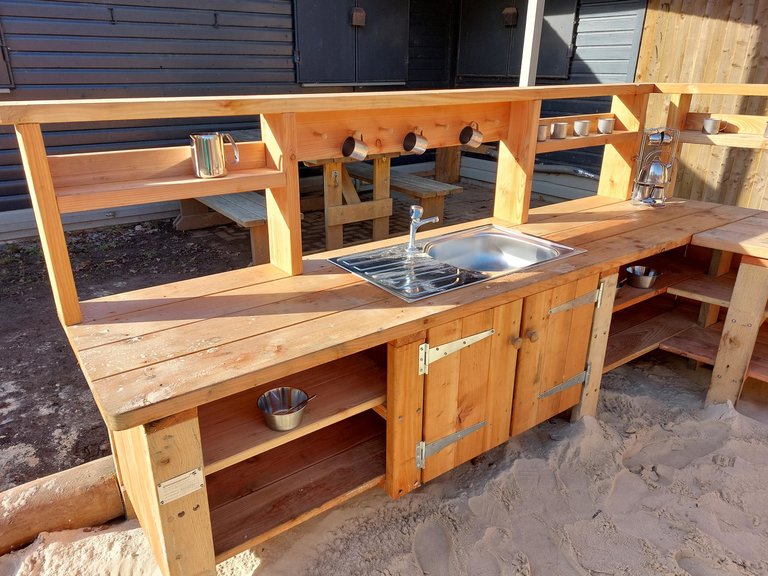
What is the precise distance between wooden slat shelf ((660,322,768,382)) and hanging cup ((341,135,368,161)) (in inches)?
76.7

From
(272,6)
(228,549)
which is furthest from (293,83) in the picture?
(228,549)

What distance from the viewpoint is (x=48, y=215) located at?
166cm

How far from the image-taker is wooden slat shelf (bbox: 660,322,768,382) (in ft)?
9.37

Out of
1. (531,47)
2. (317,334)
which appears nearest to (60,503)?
(317,334)

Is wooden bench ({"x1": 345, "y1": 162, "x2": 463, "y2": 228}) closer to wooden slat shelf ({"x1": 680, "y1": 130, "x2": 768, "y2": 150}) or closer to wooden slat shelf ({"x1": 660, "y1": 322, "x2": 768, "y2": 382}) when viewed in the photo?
wooden slat shelf ({"x1": 680, "y1": 130, "x2": 768, "y2": 150})

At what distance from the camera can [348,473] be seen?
6.77ft

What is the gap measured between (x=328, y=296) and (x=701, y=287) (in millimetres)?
2086

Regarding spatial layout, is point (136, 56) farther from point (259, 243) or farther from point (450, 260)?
point (450, 260)

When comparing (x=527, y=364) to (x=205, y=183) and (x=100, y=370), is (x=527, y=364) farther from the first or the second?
(x=100, y=370)

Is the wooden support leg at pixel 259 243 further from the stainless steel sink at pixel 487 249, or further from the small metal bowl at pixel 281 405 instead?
the small metal bowl at pixel 281 405

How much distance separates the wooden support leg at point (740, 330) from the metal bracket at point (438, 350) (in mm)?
1486

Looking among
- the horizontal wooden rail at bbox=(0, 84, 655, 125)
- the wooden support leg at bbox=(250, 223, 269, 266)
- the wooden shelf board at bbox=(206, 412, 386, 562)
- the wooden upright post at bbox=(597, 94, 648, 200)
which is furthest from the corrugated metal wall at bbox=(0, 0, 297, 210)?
the wooden shelf board at bbox=(206, 412, 386, 562)

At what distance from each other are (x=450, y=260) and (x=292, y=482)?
1230 mm

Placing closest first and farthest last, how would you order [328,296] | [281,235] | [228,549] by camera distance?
[228,549] < [328,296] < [281,235]
